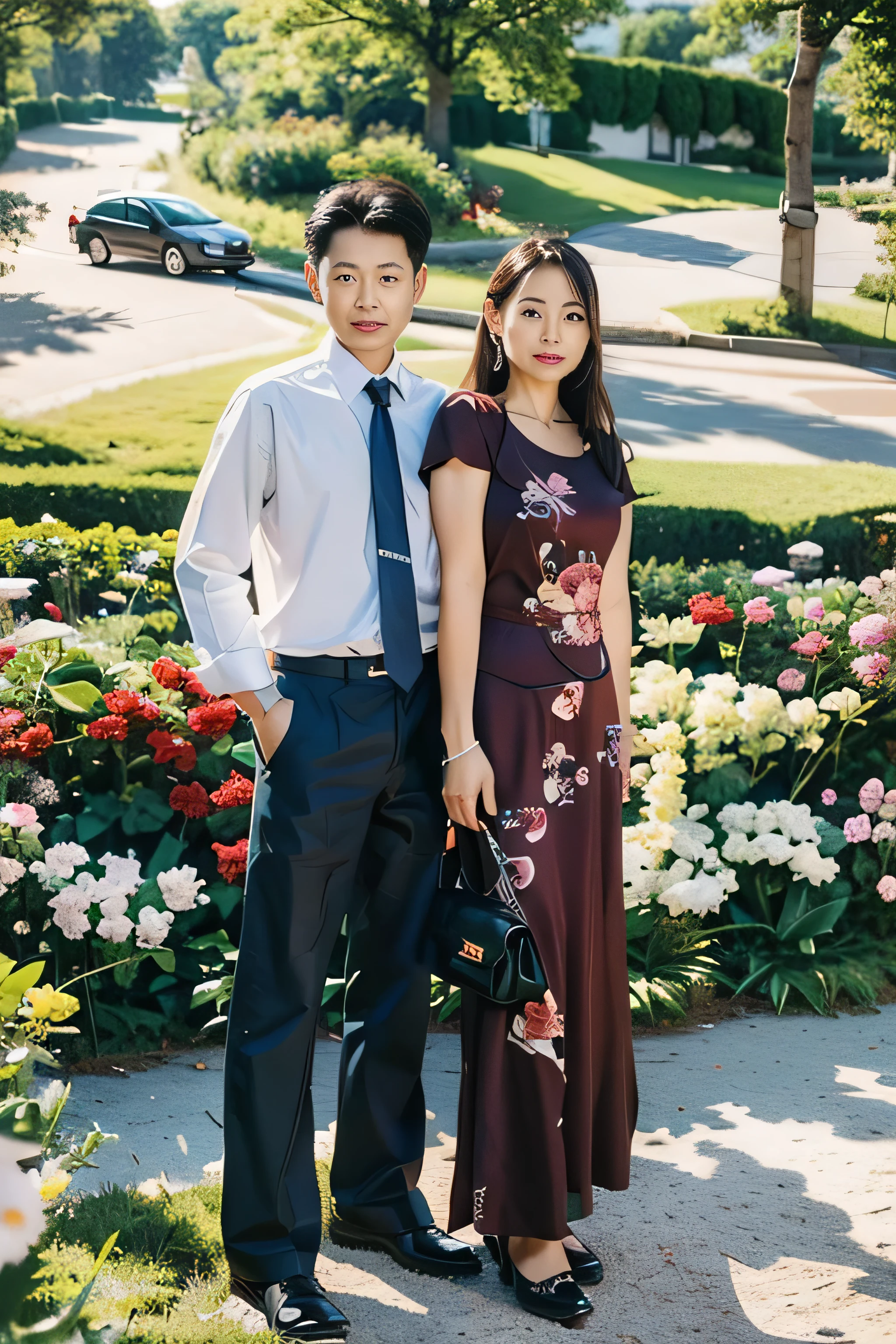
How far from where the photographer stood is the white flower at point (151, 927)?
3234 mm

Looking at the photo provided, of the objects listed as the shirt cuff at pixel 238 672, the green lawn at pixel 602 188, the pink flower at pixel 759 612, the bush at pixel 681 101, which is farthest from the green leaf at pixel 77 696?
the bush at pixel 681 101

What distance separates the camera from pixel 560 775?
230cm

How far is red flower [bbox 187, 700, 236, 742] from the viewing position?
3.39m

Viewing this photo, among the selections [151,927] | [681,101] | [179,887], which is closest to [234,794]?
[179,887]

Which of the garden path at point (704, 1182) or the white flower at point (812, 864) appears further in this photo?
the white flower at point (812, 864)

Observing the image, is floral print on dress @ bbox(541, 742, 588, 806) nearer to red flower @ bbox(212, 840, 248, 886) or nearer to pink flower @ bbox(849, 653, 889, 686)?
red flower @ bbox(212, 840, 248, 886)

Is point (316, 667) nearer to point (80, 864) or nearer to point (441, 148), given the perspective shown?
point (80, 864)

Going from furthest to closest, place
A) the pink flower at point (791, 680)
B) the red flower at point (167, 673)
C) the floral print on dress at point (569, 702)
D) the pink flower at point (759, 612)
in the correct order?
the pink flower at point (759, 612) < the pink flower at point (791, 680) < the red flower at point (167, 673) < the floral print on dress at point (569, 702)

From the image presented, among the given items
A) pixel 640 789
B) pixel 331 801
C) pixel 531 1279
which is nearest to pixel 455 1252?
pixel 531 1279

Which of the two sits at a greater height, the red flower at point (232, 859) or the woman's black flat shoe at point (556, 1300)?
the red flower at point (232, 859)

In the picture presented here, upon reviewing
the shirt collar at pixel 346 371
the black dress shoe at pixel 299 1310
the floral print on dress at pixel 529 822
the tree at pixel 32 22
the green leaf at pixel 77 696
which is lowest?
the black dress shoe at pixel 299 1310

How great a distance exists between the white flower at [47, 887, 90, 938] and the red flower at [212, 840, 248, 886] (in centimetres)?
37

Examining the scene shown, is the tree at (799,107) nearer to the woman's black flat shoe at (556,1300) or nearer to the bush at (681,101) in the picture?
the bush at (681,101)

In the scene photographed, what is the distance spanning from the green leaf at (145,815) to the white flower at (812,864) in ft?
6.08
